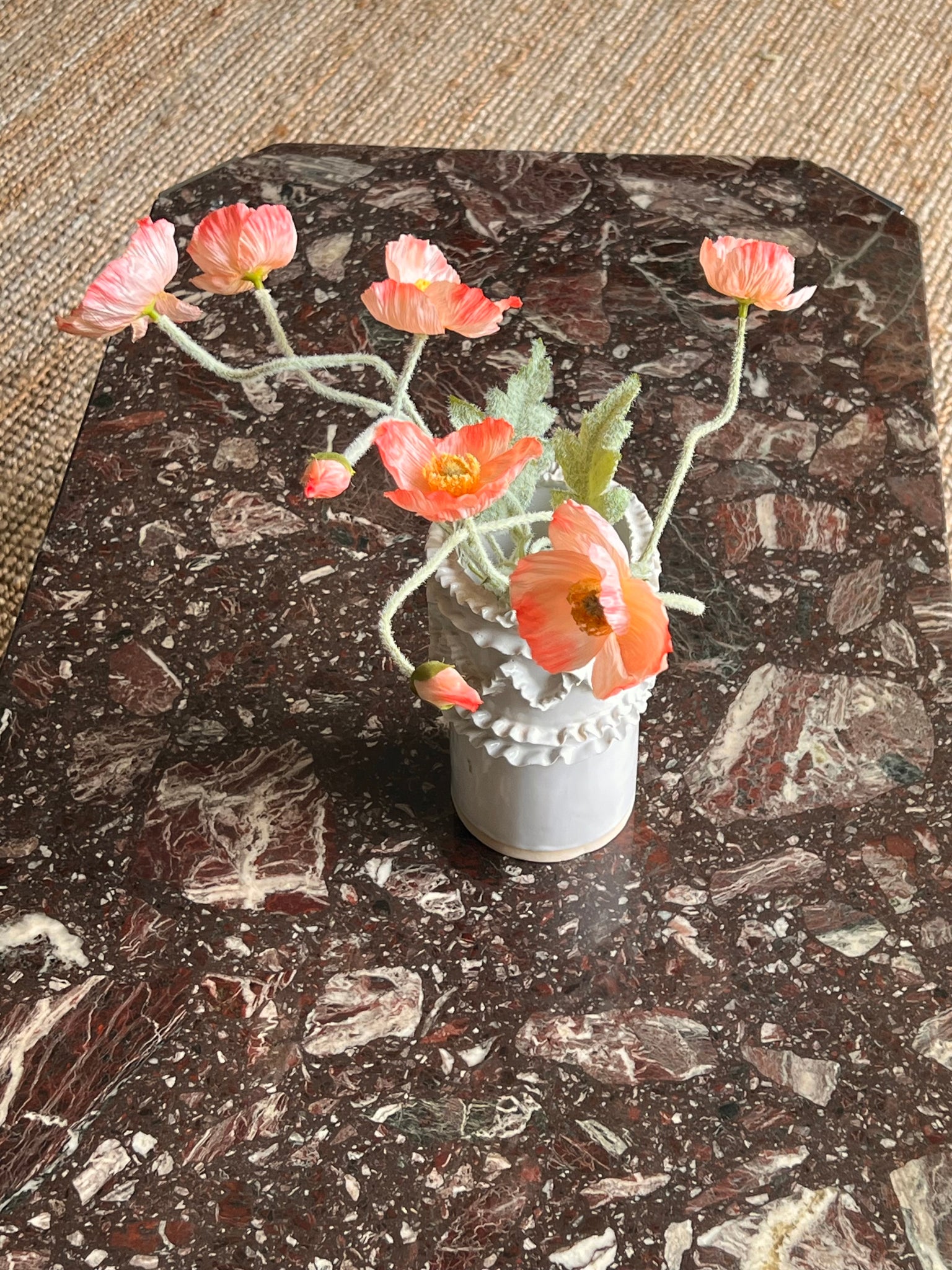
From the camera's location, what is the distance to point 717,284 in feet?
2.56

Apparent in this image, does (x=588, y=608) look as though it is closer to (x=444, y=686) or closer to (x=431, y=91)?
(x=444, y=686)

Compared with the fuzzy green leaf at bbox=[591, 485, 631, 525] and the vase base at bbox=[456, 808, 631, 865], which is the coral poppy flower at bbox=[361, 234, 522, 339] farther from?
the vase base at bbox=[456, 808, 631, 865]

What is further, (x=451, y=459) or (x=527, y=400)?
(x=527, y=400)

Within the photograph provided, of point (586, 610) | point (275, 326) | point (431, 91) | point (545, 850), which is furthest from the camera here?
point (431, 91)

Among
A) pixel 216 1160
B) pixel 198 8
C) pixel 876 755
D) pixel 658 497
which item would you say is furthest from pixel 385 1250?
pixel 198 8

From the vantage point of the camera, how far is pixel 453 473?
699 mm

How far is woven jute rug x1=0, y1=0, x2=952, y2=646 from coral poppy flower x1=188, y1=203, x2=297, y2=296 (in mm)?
1411

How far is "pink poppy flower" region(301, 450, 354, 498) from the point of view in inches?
26.9

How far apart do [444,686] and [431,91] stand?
74.5 inches

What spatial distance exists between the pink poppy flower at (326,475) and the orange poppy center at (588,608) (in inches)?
4.8

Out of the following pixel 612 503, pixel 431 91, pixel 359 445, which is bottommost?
pixel 431 91

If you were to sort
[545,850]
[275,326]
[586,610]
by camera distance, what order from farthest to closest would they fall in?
[545,850] < [275,326] < [586,610]

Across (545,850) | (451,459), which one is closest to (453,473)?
(451,459)

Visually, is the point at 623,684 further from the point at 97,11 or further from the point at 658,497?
the point at 97,11
